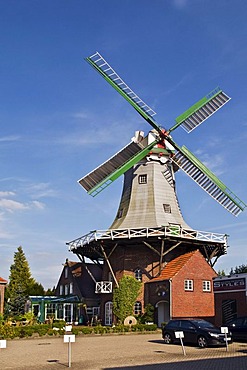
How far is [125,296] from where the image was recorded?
107 feet

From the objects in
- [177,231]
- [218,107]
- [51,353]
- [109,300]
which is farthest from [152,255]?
[51,353]

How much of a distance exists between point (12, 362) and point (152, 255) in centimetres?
1953

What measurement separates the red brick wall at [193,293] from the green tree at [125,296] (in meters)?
3.55

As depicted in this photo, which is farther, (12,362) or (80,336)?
(80,336)

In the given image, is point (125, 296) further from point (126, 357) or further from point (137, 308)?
point (126, 357)

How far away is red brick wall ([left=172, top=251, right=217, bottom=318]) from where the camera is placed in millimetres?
30391

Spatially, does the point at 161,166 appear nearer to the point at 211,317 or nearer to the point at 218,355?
the point at 211,317

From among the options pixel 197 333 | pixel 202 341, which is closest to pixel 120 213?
pixel 197 333

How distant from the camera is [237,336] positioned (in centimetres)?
2105

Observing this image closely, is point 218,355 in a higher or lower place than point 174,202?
lower

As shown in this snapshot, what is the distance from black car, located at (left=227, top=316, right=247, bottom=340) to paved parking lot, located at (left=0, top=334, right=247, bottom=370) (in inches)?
31.9

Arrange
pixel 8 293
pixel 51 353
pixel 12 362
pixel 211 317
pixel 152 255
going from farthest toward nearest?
pixel 8 293, pixel 152 255, pixel 211 317, pixel 51 353, pixel 12 362

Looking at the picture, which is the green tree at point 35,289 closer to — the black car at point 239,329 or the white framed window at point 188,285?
the white framed window at point 188,285

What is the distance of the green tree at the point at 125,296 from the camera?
1273 inches
